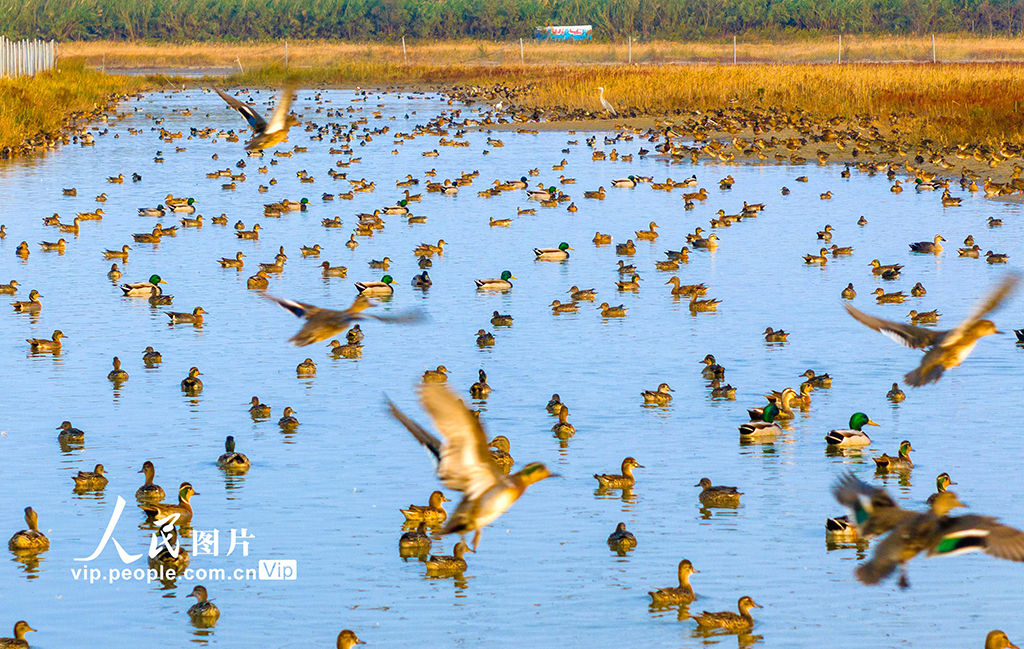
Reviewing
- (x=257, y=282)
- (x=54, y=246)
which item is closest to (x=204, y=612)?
(x=257, y=282)

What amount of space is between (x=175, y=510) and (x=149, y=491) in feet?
2.10

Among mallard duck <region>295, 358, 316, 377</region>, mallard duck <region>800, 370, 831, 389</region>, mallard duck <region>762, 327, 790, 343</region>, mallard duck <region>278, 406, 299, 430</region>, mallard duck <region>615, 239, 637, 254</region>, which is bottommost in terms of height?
mallard duck <region>278, 406, 299, 430</region>

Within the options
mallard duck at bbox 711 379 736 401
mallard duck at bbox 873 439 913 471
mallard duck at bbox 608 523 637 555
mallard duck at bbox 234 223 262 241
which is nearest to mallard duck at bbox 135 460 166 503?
mallard duck at bbox 608 523 637 555

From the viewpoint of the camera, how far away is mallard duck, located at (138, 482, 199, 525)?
13500 millimetres

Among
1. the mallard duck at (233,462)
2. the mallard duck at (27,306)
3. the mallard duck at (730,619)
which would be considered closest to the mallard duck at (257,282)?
the mallard duck at (27,306)

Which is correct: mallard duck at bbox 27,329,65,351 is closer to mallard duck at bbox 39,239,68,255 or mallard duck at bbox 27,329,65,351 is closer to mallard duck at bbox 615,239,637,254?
mallard duck at bbox 39,239,68,255

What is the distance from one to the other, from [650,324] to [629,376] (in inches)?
165

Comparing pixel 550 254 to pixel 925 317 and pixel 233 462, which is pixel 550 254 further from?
pixel 233 462

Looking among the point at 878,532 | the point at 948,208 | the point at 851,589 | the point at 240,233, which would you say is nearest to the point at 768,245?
the point at 948,208

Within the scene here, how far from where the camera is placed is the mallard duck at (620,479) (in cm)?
1473

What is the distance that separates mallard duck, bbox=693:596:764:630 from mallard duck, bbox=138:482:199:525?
498 centimetres

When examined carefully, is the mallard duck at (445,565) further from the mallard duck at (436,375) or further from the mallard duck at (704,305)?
the mallard duck at (704,305)

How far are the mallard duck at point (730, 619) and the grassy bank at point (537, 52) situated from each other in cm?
Result: 7755

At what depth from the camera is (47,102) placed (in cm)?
6106
